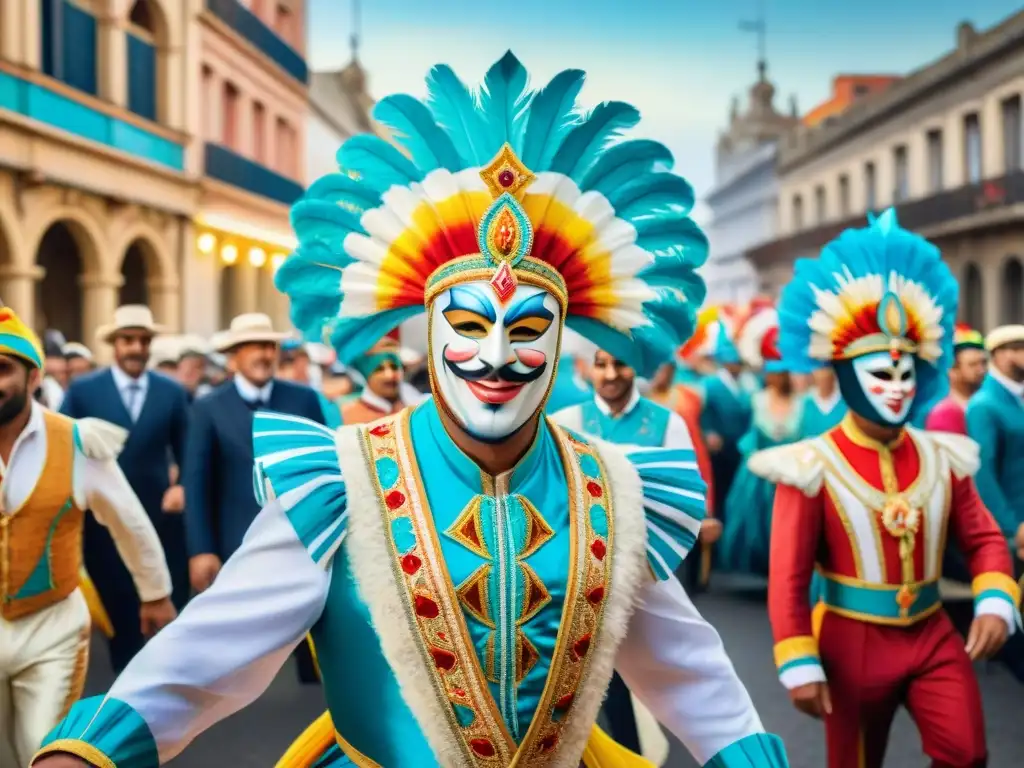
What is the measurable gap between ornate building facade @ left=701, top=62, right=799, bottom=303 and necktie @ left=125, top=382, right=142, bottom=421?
140 feet

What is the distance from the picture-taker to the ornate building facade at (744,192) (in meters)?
56.0

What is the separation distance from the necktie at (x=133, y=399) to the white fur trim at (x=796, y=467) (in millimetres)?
4168

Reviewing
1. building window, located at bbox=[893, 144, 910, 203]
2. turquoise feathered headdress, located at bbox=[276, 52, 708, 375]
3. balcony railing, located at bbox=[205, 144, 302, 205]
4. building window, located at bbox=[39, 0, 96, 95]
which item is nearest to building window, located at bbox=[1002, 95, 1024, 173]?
building window, located at bbox=[893, 144, 910, 203]

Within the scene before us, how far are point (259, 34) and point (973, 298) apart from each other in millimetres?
15663

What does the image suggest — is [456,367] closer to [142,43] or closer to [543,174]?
[543,174]

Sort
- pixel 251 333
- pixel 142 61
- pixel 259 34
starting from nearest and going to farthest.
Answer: pixel 251 333
pixel 142 61
pixel 259 34

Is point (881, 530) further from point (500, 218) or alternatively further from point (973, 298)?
point (973, 298)

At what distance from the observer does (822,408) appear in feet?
32.9

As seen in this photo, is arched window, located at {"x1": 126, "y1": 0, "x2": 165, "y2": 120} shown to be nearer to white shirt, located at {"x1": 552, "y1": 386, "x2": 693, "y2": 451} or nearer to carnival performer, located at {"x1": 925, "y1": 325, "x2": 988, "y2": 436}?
carnival performer, located at {"x1": 925, "y1": 325, "x2": 988, "y2": 436}

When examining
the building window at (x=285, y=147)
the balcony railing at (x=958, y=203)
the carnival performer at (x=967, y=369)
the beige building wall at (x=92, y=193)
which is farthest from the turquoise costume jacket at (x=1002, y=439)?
the building window at (x=285, y=147)

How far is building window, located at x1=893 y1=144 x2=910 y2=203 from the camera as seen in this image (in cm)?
3275

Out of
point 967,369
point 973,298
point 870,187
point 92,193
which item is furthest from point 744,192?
point 967,369

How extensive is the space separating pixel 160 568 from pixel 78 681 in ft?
1.66

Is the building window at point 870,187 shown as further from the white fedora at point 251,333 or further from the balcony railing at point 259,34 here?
A: the white fedora at point 251,333
